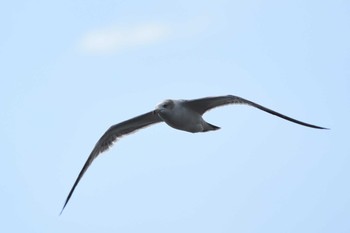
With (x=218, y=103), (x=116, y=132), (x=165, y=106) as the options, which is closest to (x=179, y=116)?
(x=165, y=106)

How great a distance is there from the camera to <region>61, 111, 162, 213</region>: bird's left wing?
1117 inches

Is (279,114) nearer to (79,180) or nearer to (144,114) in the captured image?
(144,114)

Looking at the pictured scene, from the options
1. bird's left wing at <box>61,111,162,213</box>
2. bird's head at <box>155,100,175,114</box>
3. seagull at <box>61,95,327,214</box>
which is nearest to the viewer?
seagull at <box>61,95,327,214</box>

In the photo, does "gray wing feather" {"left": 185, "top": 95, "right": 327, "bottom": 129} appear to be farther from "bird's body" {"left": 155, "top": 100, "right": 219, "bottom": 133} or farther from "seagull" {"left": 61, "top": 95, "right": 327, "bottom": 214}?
"bird's body" {"left": 155, "top": 100, "right": 219, "bottom": 133}

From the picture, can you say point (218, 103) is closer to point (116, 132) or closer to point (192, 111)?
point (192, 111)

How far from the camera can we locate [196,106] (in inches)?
1010

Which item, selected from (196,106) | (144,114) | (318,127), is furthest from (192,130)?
(318,127)

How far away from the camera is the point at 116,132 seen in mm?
29141

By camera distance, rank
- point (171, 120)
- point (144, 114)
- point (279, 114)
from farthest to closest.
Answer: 1. point (144, 114)
2. point (171, 120)
3. point (279, 114)

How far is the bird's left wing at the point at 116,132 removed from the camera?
93.1 feet

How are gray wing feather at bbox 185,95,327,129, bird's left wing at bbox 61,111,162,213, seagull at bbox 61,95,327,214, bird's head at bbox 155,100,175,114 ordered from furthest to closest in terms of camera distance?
bird's left wing at bbox 61,111,162,213 < bird's head at bbox 155,100,175,114 < seagull at bbox 61,95,327,214 < gray wing feather at bbox 185,95,327,129

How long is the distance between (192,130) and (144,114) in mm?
2912

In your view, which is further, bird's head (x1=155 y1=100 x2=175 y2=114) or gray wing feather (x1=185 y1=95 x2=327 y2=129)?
bird's head (x1=155 y1=100 x2=175 y2=114)

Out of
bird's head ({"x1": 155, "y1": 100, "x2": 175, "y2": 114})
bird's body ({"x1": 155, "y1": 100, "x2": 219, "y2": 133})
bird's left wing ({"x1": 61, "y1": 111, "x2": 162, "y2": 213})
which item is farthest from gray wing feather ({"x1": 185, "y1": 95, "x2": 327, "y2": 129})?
bird's left wing ({"x1": 61, "y1": 111, "x2": 162, "y2": 213})
